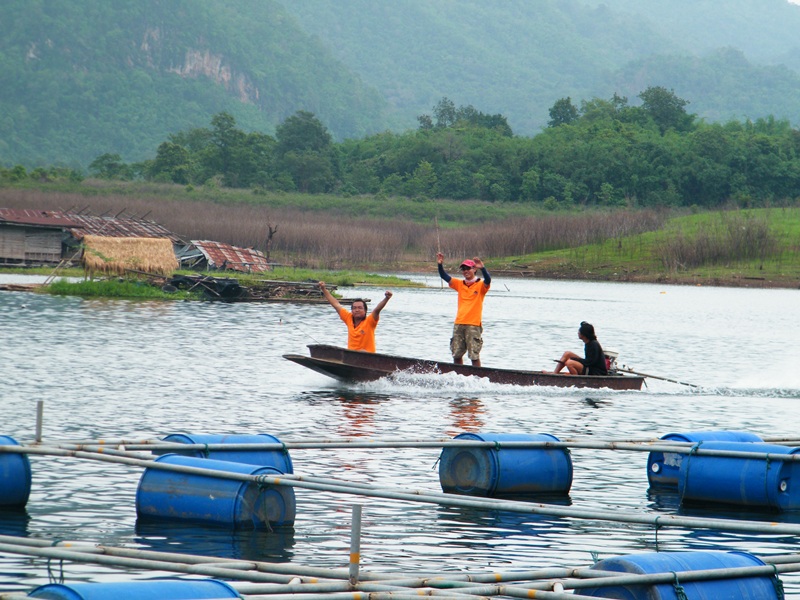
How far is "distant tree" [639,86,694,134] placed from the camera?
12050 cm

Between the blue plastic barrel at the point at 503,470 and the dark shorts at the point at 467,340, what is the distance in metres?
7.93

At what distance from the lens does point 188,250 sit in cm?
6166

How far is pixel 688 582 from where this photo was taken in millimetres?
7676

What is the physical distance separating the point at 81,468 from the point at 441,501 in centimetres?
558

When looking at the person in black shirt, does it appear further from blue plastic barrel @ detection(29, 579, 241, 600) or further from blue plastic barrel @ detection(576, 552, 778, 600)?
blue plastic barrel @ detection(29, 579, 241, 600)

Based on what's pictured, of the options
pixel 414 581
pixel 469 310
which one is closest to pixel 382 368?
pixel 469 310

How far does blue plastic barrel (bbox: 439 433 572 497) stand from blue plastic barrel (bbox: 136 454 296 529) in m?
2.57

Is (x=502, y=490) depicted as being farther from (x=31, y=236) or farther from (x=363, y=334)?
(x=31, y=236)

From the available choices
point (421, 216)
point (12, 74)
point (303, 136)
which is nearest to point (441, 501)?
point (421, 216)

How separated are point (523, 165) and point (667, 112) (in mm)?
25470

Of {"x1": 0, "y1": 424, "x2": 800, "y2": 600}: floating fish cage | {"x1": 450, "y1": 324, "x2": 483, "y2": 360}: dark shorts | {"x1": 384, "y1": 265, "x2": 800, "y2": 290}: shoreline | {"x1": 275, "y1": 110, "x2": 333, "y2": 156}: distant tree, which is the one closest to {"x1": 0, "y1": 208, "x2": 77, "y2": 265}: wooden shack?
{"x1": 384, "y1": 265, "x2": 800, "y2": 290}: shoreline

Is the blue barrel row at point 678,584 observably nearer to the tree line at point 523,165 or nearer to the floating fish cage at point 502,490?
the floating fish cage at point 502,490

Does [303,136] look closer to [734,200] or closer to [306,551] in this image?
[734,200]

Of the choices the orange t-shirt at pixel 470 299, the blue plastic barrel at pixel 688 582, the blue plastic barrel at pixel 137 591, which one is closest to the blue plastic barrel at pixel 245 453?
the blue plastic barrel at pixel 688 582
